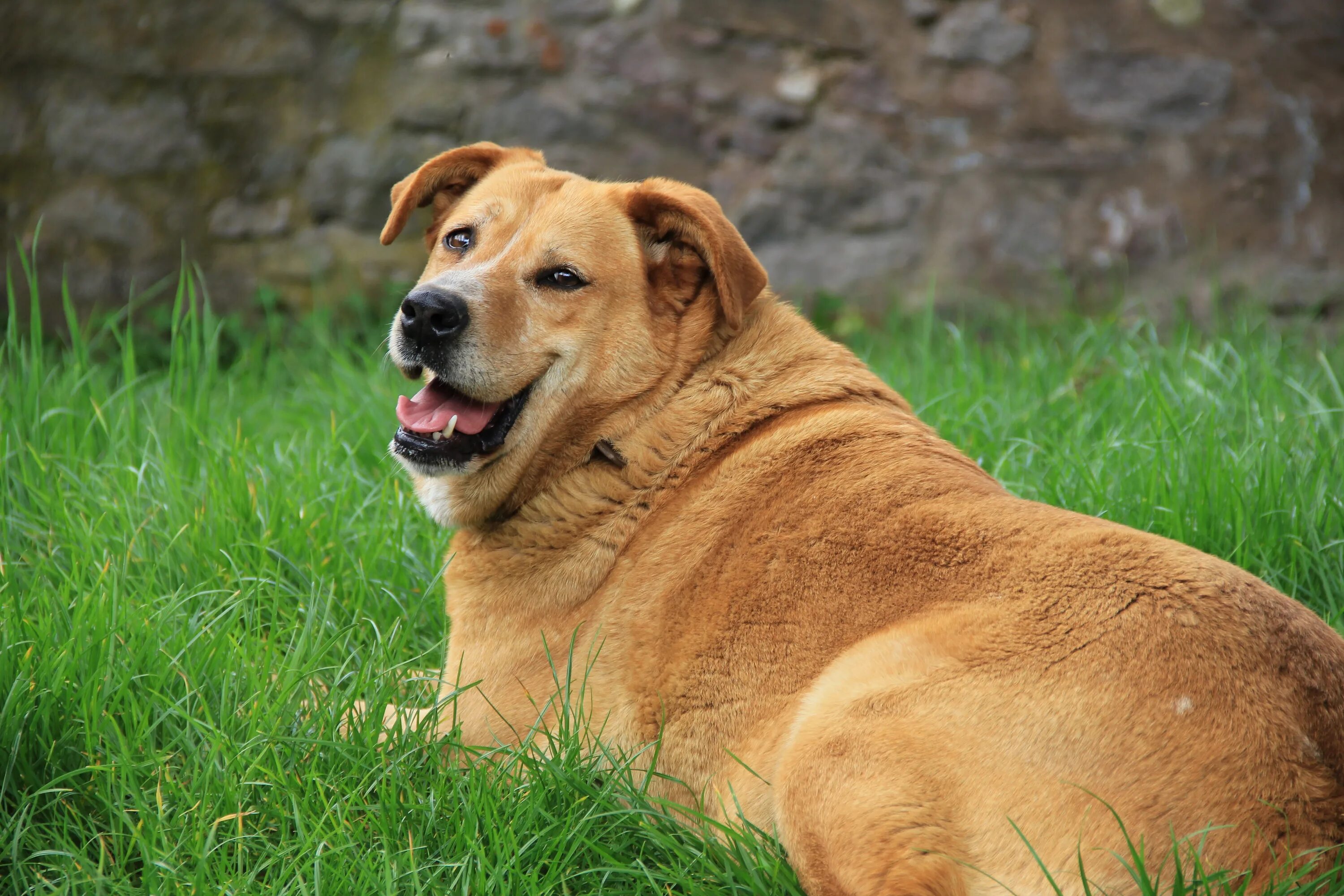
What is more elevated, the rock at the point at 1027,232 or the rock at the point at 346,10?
the rock at the point at 346,10

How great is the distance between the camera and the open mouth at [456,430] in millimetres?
2840

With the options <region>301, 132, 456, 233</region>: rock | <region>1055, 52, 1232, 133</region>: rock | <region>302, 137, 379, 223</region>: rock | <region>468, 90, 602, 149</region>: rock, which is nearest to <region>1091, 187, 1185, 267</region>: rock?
<region>1055, 52, 1232, 133</region>: rock

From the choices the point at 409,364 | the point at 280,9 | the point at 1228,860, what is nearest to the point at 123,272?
the point at 280,9

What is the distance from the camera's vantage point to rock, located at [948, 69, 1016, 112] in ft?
19.9

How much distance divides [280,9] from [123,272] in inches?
63.3

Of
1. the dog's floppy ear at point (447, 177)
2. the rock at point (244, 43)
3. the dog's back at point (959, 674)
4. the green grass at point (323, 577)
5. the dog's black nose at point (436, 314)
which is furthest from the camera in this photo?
the rock at point (244, 43)

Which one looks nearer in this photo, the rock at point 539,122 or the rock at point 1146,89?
the rock at point 1146,89

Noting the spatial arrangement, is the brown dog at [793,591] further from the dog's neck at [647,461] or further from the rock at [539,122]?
the rock at [539,122]

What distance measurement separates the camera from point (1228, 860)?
188 cm

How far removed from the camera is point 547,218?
2971mm

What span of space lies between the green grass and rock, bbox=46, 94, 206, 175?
71 centimetres

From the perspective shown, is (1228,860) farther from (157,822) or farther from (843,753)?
(157,822)

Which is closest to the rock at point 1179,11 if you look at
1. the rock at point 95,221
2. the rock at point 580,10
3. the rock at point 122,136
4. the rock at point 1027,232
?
the rock at point 1027,232

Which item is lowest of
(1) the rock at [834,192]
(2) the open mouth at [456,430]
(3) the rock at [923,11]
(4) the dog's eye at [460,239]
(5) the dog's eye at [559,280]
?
(1) the rock at [834,192]
